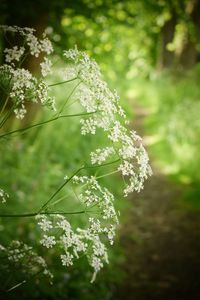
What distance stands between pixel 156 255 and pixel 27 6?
151 inches

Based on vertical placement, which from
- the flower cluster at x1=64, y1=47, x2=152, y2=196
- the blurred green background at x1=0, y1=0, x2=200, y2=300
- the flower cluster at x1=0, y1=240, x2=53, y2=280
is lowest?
the flower cluster at x1=0, y1=240, x2=53, y2=280

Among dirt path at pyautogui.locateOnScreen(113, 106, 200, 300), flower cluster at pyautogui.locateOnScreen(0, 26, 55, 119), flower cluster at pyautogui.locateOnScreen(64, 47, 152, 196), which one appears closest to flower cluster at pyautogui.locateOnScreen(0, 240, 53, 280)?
flower cluster at pyautogui.locateOnScreen(64, 47, 152, 196)

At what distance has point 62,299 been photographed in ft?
13.0

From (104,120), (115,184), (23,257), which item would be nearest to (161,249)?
(115,184)

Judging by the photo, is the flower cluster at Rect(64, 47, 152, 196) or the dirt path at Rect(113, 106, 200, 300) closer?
the flower cluster at Rect(64, 47, 152, 196)

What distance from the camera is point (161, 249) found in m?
5.72

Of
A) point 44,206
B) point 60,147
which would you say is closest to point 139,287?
point 60,147

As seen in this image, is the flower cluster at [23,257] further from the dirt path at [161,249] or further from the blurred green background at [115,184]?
the dirt path at [161,249]

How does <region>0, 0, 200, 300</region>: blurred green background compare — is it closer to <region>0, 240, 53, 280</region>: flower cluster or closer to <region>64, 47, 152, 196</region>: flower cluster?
<region>0, 240, 53, 280</region>: flower cluster

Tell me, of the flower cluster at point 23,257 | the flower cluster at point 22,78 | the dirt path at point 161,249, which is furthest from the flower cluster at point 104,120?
the dirt path at point 161,249

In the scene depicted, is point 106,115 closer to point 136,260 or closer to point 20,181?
point 20,181

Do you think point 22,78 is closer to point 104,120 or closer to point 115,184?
point 104,120

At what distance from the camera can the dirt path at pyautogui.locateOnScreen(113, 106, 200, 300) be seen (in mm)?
4836

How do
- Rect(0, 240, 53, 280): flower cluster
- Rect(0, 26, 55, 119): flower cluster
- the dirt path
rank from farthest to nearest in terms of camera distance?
the dirt path < Rect(0, 240, 53, 280): flower cluster < Rect(0, 26, 55, 119): flower cluster
